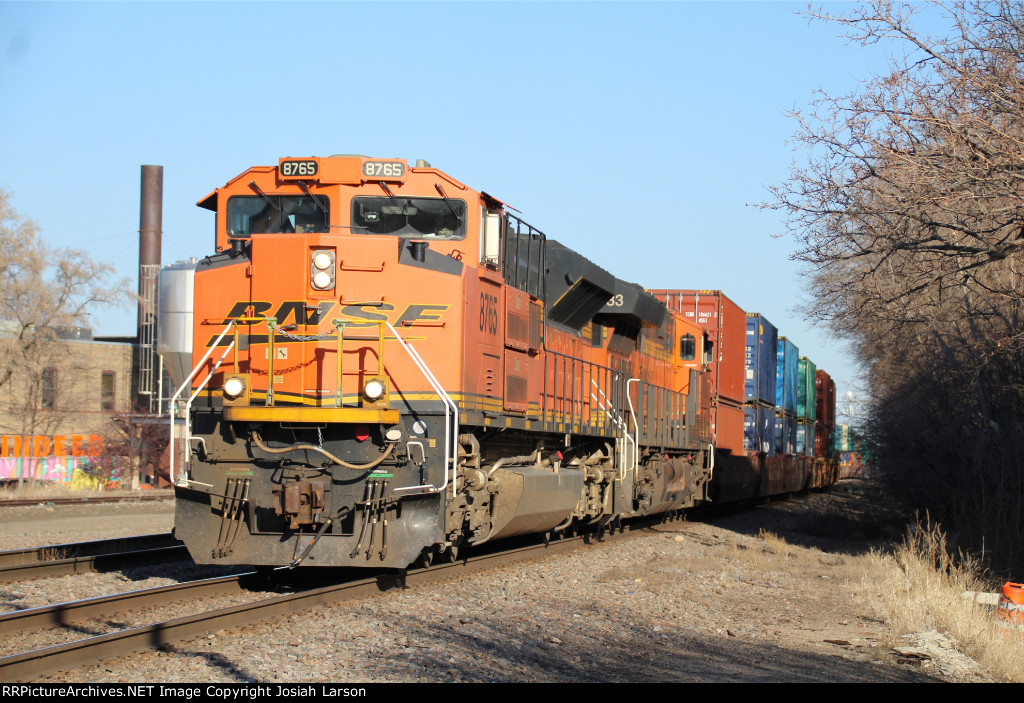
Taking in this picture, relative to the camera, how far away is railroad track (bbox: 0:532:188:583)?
9.64 m

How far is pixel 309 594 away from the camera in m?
8.06

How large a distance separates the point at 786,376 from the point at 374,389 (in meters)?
21.1

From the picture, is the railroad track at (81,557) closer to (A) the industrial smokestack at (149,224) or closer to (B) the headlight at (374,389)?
(B) the headlight at (374,389)

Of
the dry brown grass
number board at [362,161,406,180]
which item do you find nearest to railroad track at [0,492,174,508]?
number board at [362,161,406,180]

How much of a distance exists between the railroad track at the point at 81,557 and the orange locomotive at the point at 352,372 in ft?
7.48

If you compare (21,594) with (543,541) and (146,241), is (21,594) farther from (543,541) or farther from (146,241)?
(146,241)

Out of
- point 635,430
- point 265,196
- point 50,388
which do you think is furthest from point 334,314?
point 50,388

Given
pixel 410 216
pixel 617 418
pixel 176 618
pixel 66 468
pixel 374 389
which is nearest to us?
pixel 176 618

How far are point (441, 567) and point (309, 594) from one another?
2.24 m

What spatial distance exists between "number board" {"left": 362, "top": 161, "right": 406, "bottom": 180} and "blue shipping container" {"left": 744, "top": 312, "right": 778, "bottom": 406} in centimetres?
1589

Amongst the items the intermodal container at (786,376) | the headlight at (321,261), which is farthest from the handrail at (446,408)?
the intermodal container at (786,376)

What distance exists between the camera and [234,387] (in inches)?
325

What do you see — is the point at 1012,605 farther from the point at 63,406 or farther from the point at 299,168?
the point at 63,406

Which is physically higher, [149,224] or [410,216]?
[149,224]
